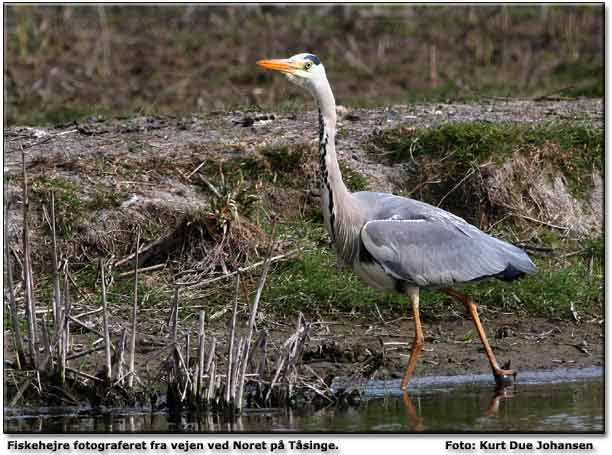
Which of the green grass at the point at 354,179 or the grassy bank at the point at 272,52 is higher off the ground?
the grassy bank at the point at 272,52

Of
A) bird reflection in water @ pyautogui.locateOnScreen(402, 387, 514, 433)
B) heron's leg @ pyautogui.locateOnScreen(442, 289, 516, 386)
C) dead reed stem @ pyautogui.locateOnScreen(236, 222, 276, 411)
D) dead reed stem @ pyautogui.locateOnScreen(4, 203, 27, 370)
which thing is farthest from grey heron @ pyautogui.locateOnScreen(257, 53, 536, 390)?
dead reed stem @ pyautogui.locateOnScreen(4, 203, 27, 370)

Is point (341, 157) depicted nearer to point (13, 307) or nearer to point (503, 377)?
point (503, 377)

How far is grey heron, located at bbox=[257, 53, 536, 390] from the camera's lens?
734cm

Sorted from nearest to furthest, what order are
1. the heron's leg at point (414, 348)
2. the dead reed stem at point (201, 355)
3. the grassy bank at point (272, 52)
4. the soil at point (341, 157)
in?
the dead reed stem at point (201, 355) < the heron's leg at point (414, 348) < the soil at point (341, 157) < the grassy bank at point (272, 52)

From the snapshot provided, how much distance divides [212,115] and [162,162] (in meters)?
1.46

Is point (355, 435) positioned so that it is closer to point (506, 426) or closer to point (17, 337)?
point (506, 426)

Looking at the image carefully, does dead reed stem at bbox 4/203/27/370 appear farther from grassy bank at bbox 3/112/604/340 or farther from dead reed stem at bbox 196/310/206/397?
grassy bank at bbox 3/112/604/340

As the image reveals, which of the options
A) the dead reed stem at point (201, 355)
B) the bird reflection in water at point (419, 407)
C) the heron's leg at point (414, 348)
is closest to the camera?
Answer: the dead reed stem at point (201, 355)

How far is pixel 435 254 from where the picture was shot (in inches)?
294

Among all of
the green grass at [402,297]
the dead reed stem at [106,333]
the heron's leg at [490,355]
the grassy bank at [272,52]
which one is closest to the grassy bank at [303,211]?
the green grass at [402,297]

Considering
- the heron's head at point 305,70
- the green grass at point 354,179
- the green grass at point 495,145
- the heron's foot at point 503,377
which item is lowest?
the heron's foot at point 503,377

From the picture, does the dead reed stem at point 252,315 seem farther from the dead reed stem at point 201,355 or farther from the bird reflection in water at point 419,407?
the bird reflection in water at point 419,407

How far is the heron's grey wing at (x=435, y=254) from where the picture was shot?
24.2 feet

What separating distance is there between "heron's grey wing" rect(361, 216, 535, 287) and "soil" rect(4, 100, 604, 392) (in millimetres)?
511
